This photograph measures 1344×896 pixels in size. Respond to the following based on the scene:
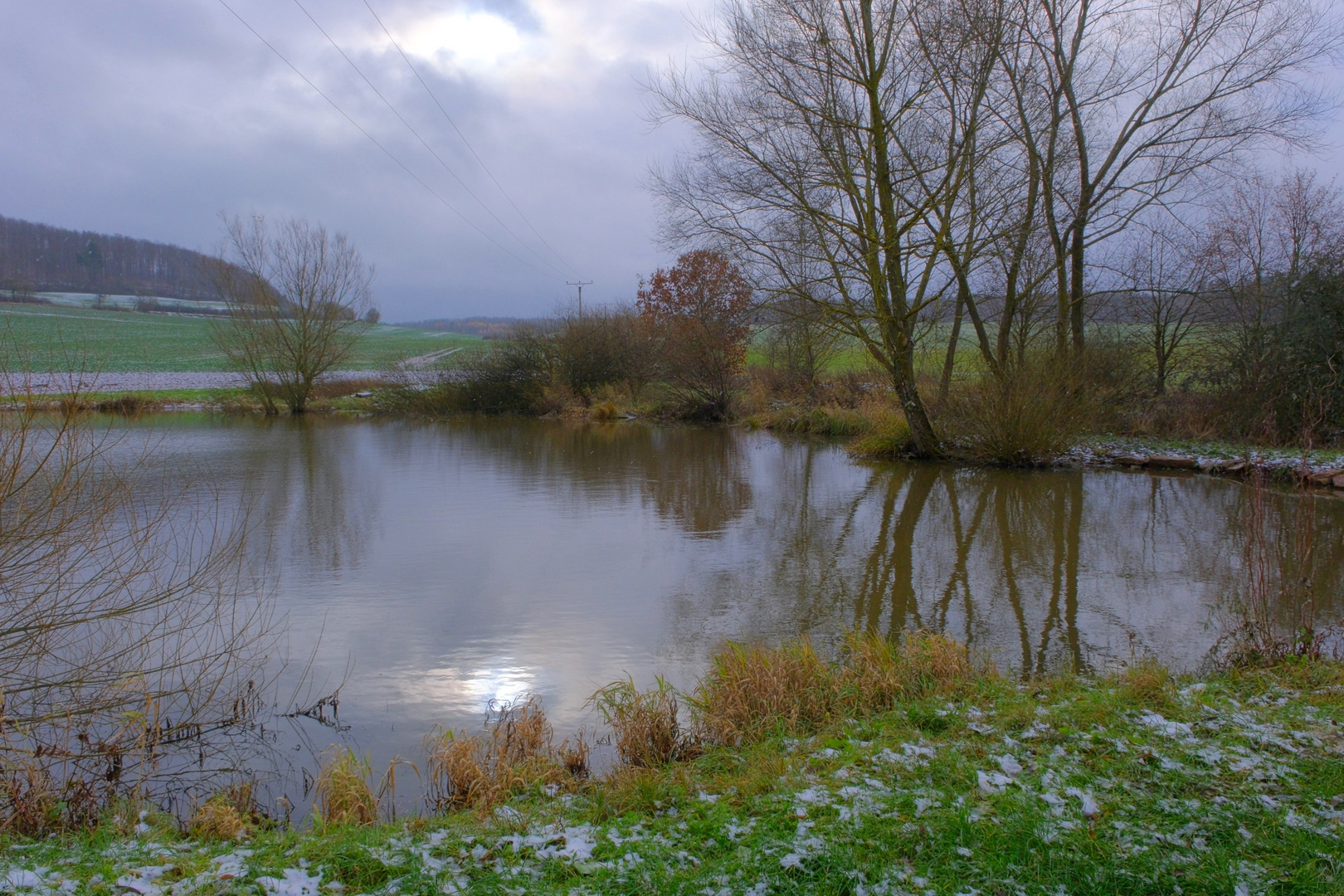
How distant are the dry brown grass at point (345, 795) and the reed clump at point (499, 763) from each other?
350 millimetres

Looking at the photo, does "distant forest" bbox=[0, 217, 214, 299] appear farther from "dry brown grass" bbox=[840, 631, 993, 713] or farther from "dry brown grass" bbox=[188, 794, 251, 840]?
"dry brown grass" bbox=[840, 631, 993, 713]

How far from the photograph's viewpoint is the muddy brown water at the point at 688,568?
5.95 m

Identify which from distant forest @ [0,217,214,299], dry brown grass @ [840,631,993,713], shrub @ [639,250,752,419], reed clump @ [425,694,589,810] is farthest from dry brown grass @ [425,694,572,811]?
shrub @ [639,250,752,419]

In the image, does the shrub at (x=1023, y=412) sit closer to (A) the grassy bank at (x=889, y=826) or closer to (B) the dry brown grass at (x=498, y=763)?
(A) the grassy bank at (x=889, y=826)

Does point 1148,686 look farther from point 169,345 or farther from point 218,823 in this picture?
point 169,345

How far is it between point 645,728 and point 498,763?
840mm

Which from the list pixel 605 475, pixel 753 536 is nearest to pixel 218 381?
pixel 605 475

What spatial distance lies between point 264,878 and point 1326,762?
438cm

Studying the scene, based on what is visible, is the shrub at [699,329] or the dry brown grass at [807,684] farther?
the shrub at [699,329]

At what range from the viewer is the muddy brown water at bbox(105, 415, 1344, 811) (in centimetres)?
595

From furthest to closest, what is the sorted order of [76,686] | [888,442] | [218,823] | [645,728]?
[888,442] < [645,728] < [76,686] < [218,823]

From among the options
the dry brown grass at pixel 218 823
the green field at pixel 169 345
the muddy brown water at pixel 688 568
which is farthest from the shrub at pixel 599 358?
the dry brown grass at pixel 218 823

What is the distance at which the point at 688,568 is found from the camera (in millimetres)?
8648

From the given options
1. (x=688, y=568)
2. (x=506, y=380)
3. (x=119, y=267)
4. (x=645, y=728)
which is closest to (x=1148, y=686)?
(x=645, y=728)
